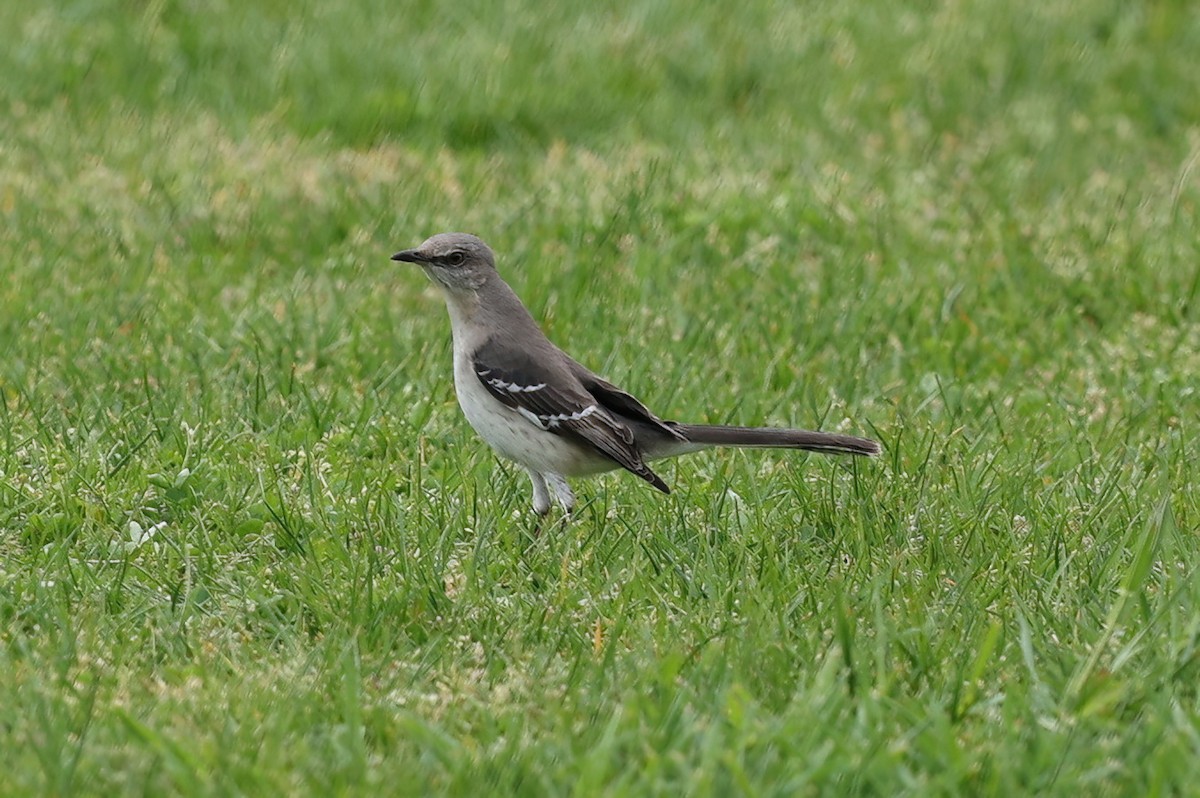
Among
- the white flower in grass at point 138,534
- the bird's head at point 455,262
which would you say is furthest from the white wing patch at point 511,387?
the white flower in grass at point 138,534

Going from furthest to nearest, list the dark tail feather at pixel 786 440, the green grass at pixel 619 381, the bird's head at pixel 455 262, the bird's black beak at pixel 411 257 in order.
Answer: the bird's head at pixel 455 262, the bird's black beak at pixel 411 257, the dark tail feather at pixel 786 440, the green grass at pixel 619 381

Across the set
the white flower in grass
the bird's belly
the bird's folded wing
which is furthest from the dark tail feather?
the white flower in grass

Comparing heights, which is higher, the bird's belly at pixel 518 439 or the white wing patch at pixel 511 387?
the white wing patch at pixel 511 387

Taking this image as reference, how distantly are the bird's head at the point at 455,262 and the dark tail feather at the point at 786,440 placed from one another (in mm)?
1192

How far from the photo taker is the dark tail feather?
6797mm

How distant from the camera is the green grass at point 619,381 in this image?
492 cm

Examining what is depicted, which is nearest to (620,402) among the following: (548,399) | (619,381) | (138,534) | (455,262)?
(548,399)

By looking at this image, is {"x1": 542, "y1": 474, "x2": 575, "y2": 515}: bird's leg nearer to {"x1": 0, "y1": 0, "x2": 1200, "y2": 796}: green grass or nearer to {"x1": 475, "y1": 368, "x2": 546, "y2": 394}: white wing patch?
{"x1": 0, "y1": 0, "x2": 1200, "y2": 796}: green grass

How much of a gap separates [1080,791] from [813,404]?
142 inches

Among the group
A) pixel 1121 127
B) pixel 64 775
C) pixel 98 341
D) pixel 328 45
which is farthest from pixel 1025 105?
pixel 64 775

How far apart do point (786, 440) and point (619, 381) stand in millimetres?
1802

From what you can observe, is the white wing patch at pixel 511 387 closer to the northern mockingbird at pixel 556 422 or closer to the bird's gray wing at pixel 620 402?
the northern mockingbird at pixel 556 422

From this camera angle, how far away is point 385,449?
296 inches

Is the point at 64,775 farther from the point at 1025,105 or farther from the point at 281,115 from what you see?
the point at 1025,105
